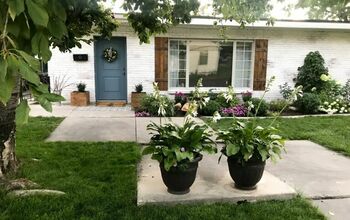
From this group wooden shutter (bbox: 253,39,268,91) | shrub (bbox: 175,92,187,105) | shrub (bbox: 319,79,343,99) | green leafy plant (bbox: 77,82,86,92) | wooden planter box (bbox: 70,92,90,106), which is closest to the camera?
shrub (bbox: 175,92,187,105)

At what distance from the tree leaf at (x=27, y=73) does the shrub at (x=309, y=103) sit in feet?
32.1

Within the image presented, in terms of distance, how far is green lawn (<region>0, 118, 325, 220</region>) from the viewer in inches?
136

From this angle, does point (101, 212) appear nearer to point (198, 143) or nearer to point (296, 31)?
point (198, 143)

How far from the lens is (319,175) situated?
190 inches

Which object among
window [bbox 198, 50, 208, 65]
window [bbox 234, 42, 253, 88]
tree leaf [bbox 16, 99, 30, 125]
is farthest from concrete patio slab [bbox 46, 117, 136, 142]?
tree leaf [bbox 16, 99, 30, 125]

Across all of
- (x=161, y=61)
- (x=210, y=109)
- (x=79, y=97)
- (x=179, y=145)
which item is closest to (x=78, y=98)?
(x=79, y=97)

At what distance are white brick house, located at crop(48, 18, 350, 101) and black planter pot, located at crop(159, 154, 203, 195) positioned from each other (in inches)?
287

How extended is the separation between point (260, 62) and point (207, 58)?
1.68m

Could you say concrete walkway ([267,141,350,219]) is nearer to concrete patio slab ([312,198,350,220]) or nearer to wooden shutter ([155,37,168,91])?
concrete patio slab ([312,198,350,220])

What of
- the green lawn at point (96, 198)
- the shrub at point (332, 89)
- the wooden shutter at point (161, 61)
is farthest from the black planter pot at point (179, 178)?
the shrub at point (332, 89)

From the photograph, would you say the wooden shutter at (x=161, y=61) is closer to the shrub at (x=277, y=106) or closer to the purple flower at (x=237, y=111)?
the purple flower at (x=237, y=111)

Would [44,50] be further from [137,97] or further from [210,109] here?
[137,97]

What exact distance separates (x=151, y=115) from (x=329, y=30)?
6.60 meters

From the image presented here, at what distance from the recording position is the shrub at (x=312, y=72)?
10977mm
